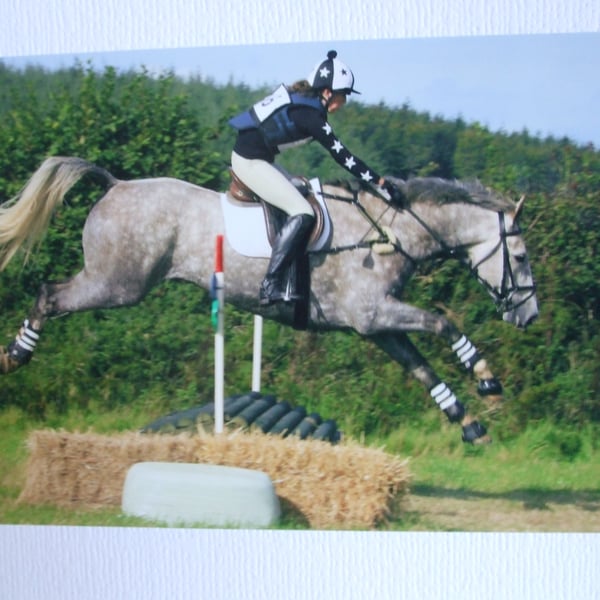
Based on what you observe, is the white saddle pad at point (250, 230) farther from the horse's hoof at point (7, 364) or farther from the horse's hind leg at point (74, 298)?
the horse's hoof at point (7, 364)

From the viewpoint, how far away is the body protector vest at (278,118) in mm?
5879

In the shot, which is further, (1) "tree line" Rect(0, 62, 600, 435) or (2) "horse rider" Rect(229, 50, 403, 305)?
(1) "tree line" Rect(0, 62, 600, 435)

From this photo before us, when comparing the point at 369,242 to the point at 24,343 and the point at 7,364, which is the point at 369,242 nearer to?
the point at 24,343

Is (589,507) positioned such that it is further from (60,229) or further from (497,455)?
(60,229)

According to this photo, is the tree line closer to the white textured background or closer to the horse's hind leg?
the horse's hind leg

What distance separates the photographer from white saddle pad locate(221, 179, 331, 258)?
19.6 ft

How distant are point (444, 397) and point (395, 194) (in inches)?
40.4

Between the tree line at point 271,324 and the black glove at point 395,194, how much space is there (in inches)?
14.3

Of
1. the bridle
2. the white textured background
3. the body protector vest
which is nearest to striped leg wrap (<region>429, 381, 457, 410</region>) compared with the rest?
the bridle

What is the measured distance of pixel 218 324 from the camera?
5828 millimetres

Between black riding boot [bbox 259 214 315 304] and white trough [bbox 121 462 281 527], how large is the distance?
912 millimetres

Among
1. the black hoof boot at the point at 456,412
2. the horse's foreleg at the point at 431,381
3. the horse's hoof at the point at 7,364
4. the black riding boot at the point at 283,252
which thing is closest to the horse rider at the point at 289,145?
the black riding boot at the point at 283,252

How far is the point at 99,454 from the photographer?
5699 mm

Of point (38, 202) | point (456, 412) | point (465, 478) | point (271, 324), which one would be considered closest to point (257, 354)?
point (271, 324)
